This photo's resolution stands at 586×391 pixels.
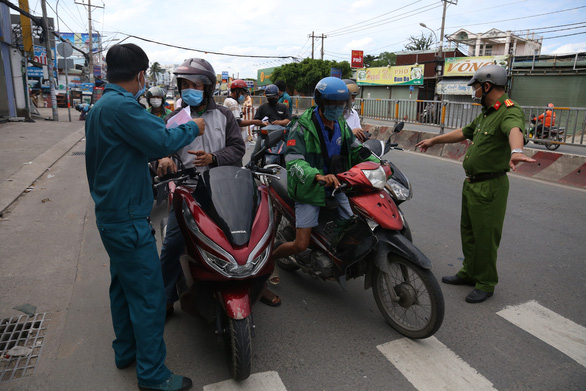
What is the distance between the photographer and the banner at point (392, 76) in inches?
1379

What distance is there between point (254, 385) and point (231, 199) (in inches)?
44.4

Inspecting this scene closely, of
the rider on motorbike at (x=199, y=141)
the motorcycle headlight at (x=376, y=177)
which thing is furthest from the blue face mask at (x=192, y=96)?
the motorcycle headlight at (x=376, y=177)

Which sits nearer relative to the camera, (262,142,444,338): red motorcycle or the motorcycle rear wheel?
the motorcycle rear wheel

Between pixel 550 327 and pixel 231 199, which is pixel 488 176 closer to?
pixel 550 327

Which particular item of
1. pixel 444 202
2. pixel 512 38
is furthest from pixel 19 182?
pixel 512 38

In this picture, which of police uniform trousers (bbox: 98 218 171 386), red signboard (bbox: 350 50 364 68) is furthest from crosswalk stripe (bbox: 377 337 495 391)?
red signboard (bbox: 350 50 364 68)

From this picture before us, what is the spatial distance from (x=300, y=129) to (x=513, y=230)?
3.48m

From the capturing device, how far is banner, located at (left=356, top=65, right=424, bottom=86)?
3502cm

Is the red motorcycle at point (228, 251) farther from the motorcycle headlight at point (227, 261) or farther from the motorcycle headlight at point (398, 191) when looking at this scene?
the motorcycle headlight at point (398, 191)

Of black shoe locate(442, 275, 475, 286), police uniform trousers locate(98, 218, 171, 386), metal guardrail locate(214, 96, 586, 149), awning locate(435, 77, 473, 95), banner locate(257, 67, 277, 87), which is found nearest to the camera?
police uniform trousers locate(98, 218, 171, 386)

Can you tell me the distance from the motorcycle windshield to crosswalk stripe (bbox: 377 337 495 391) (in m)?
1.32

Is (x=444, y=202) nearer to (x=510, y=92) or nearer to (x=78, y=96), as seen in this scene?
(x=510, y=92)

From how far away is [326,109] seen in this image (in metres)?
3.21

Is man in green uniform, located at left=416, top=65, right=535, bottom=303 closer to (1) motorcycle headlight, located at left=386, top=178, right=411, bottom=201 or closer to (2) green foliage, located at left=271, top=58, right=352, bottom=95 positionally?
(1) motorcycle headlight, located at left=386, top=178, right=411, bottom=201
